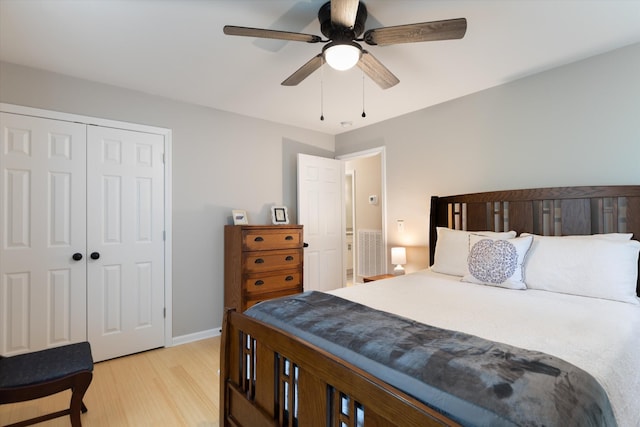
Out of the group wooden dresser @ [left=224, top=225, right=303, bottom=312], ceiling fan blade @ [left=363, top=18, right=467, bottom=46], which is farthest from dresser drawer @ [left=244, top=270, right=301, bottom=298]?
ceiling fan blade @ [left=363, top=18, right=467, bottom=46]

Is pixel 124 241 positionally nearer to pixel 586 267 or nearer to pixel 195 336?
pixel 195 336

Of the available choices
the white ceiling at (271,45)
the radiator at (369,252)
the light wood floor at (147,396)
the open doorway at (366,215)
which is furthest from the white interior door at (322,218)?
the light wood floor at (147,396)

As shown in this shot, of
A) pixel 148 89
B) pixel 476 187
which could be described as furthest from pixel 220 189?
pixel 476 187

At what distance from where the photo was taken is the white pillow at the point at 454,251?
2.50 metres

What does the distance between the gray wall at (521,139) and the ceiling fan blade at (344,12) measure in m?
1.96

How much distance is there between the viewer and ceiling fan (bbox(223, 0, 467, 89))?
1510 mm

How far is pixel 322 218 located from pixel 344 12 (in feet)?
9.41

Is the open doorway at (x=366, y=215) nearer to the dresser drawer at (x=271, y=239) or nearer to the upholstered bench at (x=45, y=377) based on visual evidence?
the dresser drawer at (x=271, y=239)

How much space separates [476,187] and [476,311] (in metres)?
1.71

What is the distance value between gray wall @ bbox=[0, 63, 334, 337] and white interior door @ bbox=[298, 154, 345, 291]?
399mm

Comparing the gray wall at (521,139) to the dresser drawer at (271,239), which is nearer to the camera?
the gray wall at (521,139)

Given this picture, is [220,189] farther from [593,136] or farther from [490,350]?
[593,136]

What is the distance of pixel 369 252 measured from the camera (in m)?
5.43

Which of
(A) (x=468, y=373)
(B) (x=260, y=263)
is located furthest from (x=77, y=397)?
(A) (x=468, y=373)
